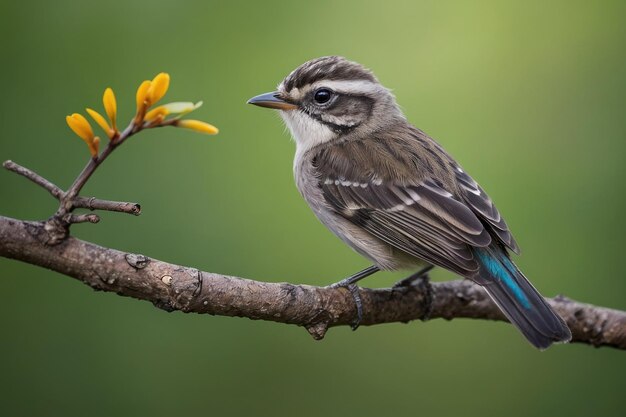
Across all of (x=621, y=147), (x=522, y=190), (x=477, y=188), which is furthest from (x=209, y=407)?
(x=621, y=147)

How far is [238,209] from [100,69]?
1.44m

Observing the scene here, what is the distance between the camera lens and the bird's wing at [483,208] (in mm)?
5386

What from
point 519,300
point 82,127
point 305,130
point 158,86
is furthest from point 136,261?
point 305,130

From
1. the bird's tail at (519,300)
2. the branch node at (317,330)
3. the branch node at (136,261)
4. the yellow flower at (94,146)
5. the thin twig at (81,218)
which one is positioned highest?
the yellow flower at (94,146)

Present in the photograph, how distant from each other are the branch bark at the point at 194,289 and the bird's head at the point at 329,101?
1.70 metres

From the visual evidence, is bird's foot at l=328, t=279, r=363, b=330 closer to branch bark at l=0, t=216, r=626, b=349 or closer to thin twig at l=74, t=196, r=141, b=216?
branch bark at l=0, t=216, r=626, b=349

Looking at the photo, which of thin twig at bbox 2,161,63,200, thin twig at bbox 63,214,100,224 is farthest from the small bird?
thin twig at bbox 2,161,63,200

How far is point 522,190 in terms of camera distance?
6.36 metres

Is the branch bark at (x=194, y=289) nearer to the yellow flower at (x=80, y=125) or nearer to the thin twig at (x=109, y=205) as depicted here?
the thin twig at (x=109, y=205)

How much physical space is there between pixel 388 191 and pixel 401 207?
0.19 meters

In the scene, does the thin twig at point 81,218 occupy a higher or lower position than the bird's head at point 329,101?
lower

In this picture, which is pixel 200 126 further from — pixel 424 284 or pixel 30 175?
pixel 424 284

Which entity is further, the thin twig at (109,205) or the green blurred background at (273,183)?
the green blurred background at (273,183)

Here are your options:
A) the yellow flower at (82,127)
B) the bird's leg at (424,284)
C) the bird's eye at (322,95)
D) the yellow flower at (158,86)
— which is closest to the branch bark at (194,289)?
the bird's leg at (424,284)
